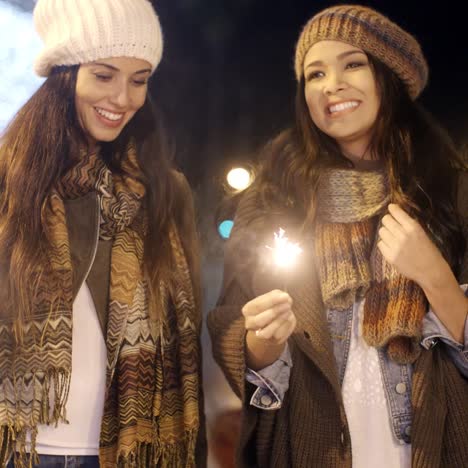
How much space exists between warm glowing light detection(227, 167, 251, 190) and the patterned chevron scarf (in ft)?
1.15

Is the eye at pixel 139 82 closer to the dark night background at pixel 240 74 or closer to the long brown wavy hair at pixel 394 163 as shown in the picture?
the dark night background at pixel 240 74

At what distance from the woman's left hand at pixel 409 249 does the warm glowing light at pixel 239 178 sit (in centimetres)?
63

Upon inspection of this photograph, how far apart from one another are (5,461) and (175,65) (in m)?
1.38

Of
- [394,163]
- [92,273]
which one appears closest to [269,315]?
[92,273]

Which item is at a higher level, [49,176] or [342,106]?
[342,106]

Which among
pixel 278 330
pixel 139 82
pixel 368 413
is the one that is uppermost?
pixel 139 82

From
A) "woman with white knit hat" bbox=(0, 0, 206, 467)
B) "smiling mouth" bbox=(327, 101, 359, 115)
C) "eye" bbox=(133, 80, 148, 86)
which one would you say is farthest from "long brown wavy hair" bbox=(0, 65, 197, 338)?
"smiling mouth" bbox=(327, 101, 359, 115)

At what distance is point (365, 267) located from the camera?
1800 mm

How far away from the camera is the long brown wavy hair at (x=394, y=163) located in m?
1.91

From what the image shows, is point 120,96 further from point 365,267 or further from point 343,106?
point 365,267

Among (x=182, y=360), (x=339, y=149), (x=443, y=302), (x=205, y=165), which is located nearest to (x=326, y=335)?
(x=443, y=302)

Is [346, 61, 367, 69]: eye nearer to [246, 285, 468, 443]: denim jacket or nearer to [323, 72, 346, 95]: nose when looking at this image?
[323, 72, 346, 95]: nose

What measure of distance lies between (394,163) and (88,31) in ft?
3.25

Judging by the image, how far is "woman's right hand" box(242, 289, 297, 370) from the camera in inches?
60.2
